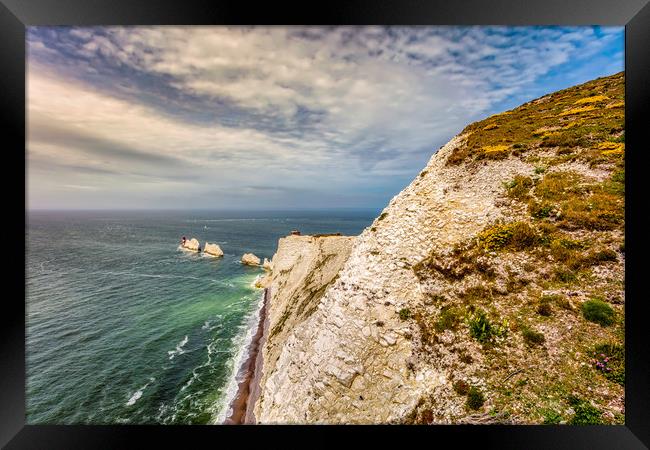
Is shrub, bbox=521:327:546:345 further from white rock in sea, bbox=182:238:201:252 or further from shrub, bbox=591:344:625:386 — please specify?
white rock in sea, bbox=182:238:201:252

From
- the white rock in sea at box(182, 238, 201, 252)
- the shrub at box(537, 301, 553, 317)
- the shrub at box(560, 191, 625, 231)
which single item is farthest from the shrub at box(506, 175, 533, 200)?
the white rock in sea at box(182, 238, 201, 252)

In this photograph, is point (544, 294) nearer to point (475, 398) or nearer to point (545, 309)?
point (545, 309)

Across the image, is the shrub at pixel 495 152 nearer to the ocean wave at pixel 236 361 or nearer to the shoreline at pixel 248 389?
the shoreline at pixel 248 389

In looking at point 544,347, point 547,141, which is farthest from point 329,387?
point 547,141

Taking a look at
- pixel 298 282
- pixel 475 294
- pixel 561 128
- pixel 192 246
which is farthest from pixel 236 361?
pixel 192 246

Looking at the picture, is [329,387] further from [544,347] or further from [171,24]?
[171,24]

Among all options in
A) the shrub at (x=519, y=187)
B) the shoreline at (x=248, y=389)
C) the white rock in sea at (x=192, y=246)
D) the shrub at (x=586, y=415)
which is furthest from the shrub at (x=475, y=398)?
the white rock in sea at (x=192, y=246)
